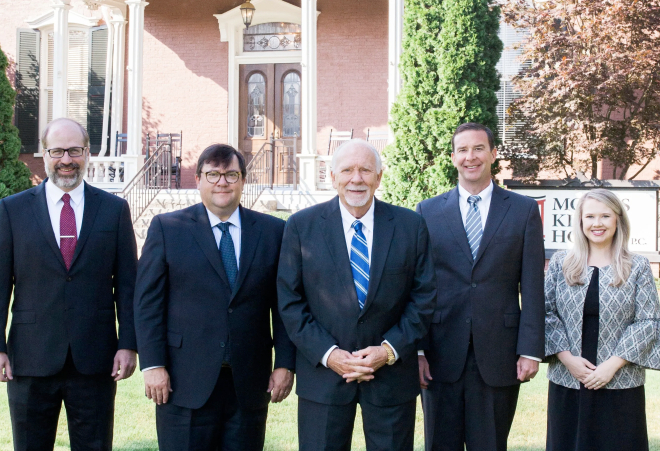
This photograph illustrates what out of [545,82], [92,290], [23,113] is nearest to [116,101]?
[23,113]

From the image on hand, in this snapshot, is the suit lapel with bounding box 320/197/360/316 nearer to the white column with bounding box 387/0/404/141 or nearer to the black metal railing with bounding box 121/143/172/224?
the white column with bounding box 387/0/404/141

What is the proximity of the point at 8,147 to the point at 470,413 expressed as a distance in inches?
485

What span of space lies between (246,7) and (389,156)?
14.5 ft

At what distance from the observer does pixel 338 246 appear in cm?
340

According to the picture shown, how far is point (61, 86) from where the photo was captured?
13.3 meters

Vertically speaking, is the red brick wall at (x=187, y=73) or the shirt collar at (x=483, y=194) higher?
the red brick wall at (x=187, y=73)

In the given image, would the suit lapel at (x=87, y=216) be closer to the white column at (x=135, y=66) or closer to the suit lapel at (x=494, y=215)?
the suit lapel at (x=494, y=215)

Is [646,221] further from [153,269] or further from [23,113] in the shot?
[23,113]

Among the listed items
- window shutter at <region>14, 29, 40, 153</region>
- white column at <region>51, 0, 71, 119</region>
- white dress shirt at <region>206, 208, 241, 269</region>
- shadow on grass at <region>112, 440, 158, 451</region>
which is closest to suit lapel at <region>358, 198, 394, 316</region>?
white dress shirt at <region>206, 208, 241, 269</region>

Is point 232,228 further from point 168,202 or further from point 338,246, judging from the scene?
point 168,202

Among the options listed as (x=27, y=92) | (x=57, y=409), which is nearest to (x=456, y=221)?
(x=57, y=409)

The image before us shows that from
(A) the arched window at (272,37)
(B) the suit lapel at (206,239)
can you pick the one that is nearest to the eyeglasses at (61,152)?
(B) the suit lapel at (206,239)

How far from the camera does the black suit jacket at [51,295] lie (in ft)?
11.6

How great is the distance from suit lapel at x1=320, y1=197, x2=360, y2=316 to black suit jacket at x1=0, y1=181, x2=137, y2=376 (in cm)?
113
